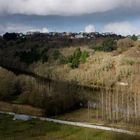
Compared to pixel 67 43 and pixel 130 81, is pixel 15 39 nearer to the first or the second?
pixel 67 43

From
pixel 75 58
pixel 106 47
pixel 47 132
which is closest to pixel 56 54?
pixel 75 58

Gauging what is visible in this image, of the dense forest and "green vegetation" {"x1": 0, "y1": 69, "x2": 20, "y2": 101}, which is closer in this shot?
the dense forest

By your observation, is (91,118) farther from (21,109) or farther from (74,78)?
(74,78)

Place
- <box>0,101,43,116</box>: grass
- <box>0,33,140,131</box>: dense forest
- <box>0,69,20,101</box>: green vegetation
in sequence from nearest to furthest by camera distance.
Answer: <box>0,101,43,116</box>: grass < <box>0,33,140,131</box>: dense forest < <box>0,69,20,101</box>: green vegetation

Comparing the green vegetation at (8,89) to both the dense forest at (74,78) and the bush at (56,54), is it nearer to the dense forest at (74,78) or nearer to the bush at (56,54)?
the dense forest at (74,78)

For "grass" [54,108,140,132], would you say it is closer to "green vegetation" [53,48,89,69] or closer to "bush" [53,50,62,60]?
"green vegetation" [53,48,89,69]

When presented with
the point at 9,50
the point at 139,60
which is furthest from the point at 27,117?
the point at 9,50

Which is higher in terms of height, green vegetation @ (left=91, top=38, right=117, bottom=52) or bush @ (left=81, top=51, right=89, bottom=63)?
green vegetation @ (left=91, top=38, right=117, bottom=52)

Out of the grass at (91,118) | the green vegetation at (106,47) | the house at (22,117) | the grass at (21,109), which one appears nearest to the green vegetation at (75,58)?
the green vegetation at (106,47)

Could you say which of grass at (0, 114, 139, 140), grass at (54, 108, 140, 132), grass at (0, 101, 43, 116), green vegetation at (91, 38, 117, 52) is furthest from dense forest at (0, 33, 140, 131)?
grass at (0, 114, 139, 140)
